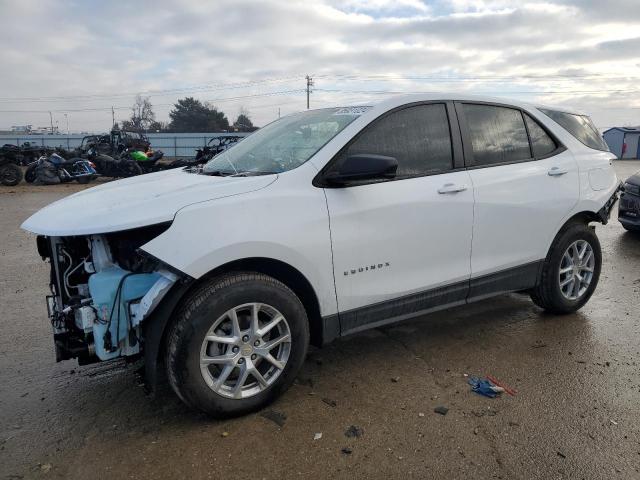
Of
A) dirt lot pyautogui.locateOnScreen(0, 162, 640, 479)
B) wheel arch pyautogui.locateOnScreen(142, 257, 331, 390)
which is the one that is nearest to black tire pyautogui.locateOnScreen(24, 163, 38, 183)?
dirt lot pyautogui.locateOnScreen(0, 162, 640, 479)

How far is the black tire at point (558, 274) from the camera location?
424 centimetres

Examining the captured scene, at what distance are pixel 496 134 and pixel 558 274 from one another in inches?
52.6

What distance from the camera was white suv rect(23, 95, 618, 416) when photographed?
8.82 feet

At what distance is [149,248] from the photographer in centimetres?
256

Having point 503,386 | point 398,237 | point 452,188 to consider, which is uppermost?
point 452,188

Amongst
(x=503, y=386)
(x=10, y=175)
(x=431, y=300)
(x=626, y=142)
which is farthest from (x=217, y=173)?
(x=626, y=142)

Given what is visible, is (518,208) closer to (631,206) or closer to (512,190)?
(512,190)

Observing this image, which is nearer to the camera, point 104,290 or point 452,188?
point 104,290

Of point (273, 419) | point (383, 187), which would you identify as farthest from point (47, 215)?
point (383, 187)

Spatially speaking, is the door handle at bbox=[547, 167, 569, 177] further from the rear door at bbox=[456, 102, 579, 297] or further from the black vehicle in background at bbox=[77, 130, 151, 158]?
the black vehicle in background at bbox=[77, 130, 151, 158]

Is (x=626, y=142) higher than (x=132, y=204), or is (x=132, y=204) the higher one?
(x=626, y=142)

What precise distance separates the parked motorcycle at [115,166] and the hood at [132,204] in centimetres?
1630

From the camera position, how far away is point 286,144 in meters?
3.56

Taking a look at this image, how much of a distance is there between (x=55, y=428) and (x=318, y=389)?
1555mm
